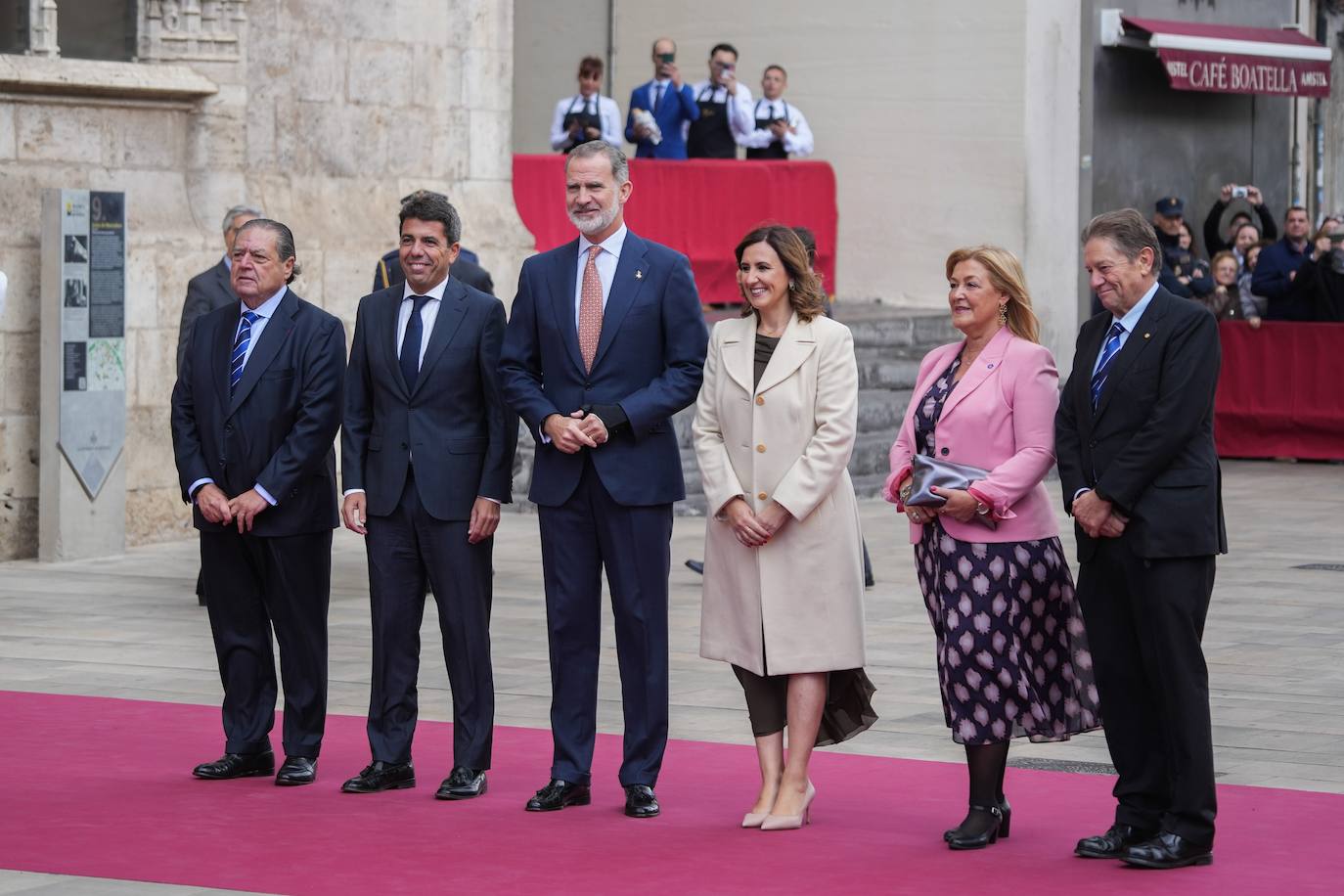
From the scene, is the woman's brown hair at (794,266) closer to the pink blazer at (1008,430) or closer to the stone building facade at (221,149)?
the pink blazer at (1008,430)

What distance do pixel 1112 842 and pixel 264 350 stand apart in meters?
3.18

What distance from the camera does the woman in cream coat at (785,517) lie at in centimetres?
712

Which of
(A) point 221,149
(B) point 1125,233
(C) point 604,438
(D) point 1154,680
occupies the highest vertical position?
(A) point 221,149

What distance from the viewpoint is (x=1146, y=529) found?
21.4 feet

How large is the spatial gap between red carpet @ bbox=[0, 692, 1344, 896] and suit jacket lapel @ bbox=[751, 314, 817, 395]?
1333mm

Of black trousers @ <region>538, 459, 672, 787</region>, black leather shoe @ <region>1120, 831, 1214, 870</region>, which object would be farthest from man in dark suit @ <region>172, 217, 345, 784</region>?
black leather shoe @ <region>1120, 831, 1214, 870</region>

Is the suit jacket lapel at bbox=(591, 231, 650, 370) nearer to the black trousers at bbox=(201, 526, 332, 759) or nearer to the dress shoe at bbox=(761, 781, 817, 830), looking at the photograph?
the black trousers at bbox=(201, 526, 332, 759)

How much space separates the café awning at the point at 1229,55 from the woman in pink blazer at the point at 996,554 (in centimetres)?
1747

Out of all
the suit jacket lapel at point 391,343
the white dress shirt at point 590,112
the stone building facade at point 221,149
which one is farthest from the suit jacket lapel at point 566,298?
the white dress shirt at point 590,112

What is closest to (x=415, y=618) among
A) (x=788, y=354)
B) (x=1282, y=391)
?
(x=788, y=354)

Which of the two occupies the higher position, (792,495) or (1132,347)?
(1132,347)

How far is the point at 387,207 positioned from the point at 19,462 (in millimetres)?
3301

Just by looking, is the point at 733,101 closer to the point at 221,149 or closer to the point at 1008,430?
the point at 221,149

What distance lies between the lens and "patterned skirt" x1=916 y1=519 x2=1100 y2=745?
682 cm
